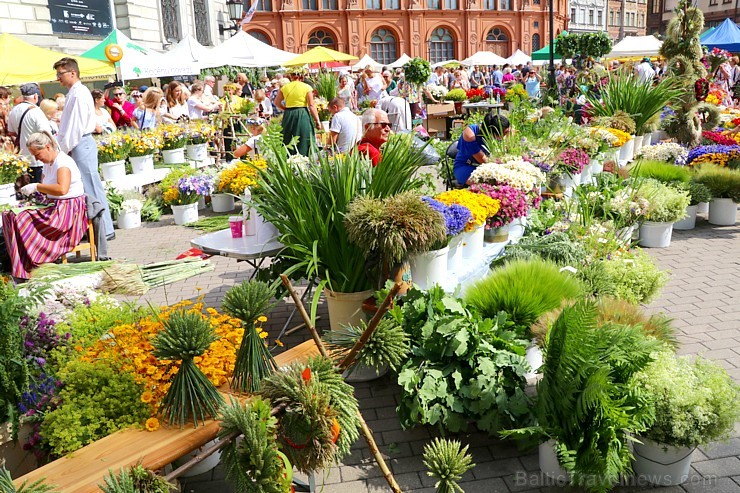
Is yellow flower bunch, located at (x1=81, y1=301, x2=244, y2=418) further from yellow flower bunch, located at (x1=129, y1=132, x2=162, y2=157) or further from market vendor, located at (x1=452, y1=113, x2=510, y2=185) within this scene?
yellow flower bunch, located at (x1=129, y1=132, x2=162, y2=157)

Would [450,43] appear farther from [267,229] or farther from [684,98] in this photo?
[267,229]

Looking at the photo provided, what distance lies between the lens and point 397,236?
3.53 metres

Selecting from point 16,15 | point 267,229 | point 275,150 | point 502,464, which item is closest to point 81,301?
point 267,229

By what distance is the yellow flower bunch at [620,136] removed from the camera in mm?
8703

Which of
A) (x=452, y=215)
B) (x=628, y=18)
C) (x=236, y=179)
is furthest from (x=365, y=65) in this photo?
(x=628, y=18)

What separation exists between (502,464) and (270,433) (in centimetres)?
158

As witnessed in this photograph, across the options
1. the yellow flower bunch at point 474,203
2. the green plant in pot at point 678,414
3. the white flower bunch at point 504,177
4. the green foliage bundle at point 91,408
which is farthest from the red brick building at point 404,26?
the green plant in pot at point 678,414

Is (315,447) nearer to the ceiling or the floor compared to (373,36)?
nearer to the floor

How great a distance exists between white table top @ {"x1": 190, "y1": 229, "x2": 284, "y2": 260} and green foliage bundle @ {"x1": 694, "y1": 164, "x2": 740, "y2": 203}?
5640mm

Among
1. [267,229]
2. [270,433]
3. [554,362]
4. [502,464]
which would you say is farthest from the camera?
[267,229]

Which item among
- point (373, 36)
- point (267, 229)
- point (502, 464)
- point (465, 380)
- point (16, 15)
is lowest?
point (502, 464)

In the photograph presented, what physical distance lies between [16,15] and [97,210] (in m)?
11.7

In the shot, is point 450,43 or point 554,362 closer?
point 554,362

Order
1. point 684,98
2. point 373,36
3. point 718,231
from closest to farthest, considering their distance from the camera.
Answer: point 718,231 < point 684,98 < point 373,36
